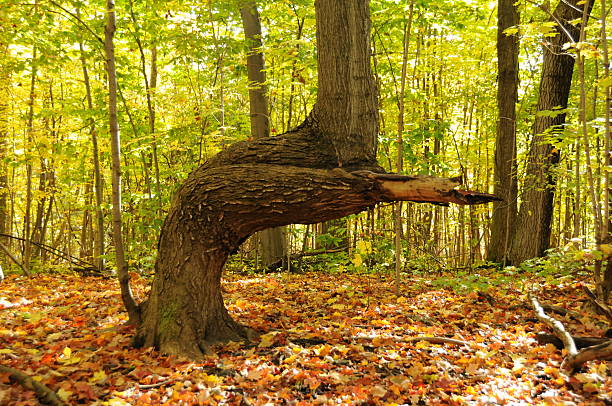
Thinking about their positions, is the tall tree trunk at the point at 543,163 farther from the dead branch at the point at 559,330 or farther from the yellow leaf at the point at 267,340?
the yellow leaf at the point at 267,340

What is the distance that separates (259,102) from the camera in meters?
8.95

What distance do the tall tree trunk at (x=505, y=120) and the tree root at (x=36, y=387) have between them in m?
7.90

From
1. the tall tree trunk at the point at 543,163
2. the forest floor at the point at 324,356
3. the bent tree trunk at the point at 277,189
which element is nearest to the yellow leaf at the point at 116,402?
the forest floor at the point at 324,356

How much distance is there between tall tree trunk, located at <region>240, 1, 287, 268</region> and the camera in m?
8.60

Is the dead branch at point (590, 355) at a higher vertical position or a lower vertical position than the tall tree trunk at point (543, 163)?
lower

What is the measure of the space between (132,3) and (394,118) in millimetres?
6837

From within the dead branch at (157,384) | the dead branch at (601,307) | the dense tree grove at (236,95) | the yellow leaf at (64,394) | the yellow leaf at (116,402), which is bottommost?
the dead branch at (157,384)

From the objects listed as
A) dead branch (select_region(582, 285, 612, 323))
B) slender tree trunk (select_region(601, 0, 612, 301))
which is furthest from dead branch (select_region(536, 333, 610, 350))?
slender tree trunk (select_region(601, 0, 612, 301))

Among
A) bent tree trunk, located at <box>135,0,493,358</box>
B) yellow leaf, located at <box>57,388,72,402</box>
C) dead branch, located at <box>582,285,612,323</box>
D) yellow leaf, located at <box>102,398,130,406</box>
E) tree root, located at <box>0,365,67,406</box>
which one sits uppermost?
bent tree trunk, located at <box>135,0,493,358</box>

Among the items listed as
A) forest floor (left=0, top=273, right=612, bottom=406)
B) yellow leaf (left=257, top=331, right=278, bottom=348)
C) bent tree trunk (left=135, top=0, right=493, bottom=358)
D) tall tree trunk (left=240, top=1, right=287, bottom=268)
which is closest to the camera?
forest floor (left=0, top=273, right=612, bottom=406)

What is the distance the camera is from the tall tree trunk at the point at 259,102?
8.60m

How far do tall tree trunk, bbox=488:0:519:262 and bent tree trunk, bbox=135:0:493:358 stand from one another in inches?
217

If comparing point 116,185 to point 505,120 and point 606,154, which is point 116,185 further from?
point 505,120

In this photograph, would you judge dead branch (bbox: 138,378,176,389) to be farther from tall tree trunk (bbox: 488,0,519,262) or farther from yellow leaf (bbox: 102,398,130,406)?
tall tree trunk (bbox: 488,0,519,262)
